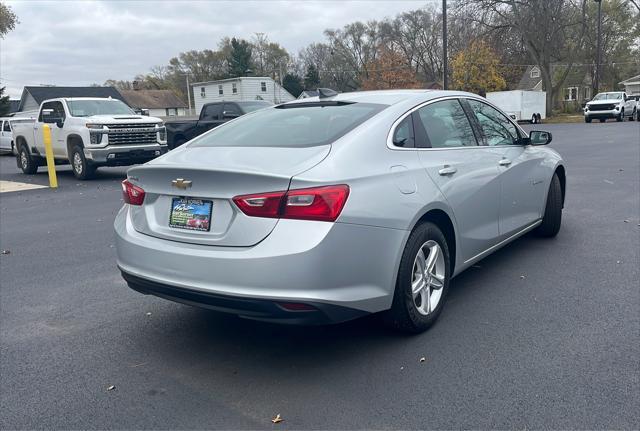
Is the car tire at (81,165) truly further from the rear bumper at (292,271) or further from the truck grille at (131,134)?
the rear bumper at (292,271)

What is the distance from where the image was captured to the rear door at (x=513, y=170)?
4999 millimetres

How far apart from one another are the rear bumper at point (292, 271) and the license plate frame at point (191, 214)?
0.38 feet

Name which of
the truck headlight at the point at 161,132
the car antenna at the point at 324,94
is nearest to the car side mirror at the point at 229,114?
the truck headlight at the point at 161,132

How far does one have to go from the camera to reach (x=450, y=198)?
4.07 meters

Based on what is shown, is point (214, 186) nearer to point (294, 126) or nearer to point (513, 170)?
point (294, 126)

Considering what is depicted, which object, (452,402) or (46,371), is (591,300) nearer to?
(452,402)

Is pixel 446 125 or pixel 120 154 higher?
pixel 446 125

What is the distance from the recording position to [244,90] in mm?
59312

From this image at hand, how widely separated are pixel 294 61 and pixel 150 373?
286 feet

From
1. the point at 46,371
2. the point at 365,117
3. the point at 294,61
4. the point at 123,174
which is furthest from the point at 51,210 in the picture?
the point at 294,61

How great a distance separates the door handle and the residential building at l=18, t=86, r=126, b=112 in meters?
48.6

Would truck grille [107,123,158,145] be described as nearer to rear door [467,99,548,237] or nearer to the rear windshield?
the rear windshield

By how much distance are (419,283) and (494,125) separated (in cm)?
212

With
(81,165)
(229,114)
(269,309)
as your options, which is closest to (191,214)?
(269,309)
